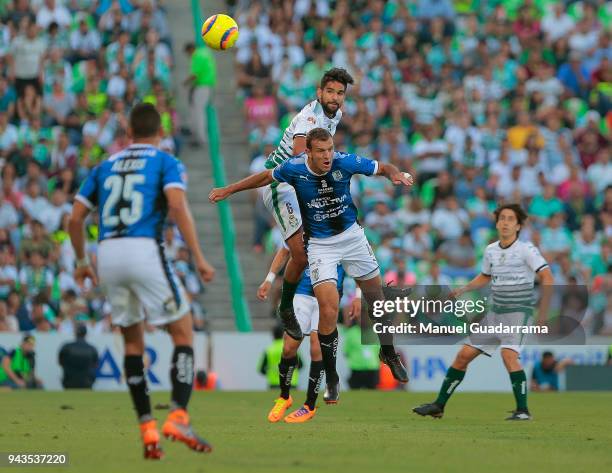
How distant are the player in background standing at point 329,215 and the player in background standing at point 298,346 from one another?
10.0 inches

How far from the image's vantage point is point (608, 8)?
105 feet

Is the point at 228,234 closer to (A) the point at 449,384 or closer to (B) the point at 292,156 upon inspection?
(A) the point at 449,384

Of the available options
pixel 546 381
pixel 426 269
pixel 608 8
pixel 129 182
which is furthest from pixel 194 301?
pixel 129 182

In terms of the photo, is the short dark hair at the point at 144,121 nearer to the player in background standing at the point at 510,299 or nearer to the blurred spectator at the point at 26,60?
the player in background standing at the point at 510,299

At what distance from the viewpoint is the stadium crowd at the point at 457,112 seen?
25188 millimetres

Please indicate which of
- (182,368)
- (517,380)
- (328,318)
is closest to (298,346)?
(328,318)

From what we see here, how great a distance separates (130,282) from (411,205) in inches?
644

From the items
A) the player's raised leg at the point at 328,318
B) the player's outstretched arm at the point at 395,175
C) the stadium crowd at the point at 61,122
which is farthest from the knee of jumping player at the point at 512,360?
the stadium crowd at the point at 61,122

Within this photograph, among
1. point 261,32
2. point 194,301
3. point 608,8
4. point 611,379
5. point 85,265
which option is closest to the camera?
point 85,265

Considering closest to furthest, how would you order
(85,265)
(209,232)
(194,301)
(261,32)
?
(85,265)
(194,301)
(209,232)
(261,32)

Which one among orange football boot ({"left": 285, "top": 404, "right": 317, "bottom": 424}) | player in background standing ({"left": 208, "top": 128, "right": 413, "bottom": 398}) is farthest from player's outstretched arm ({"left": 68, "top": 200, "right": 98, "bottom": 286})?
orange football boot ({"left": 285, "top": 404, "right": 317, "bottom": 424})

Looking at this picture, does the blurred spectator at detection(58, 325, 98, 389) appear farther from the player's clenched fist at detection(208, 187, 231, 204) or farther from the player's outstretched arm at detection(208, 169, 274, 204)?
the player's clenched fist at detection(208, 187, 231, 204)

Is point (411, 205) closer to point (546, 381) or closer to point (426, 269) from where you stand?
point (426, 269)

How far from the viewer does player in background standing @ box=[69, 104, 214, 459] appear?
974 cm
